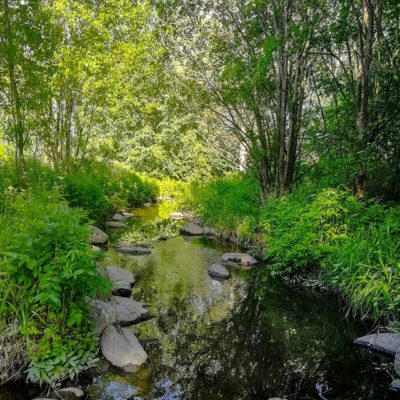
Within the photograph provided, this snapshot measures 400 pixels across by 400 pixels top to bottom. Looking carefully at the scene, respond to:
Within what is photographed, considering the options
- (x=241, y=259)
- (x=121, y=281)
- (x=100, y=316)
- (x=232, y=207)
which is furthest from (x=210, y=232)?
(x=100, y=316)

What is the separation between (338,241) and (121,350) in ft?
14.1

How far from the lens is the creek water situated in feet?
12.5

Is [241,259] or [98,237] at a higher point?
[98,237]

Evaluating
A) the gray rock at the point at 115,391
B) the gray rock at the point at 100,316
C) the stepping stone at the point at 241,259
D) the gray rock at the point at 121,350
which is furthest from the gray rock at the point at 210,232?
the gray rock at the point at 115,391

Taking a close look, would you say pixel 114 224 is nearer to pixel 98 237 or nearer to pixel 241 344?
pixel 98 237

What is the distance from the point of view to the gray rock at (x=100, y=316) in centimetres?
422

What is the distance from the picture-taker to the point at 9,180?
7844 millimetres

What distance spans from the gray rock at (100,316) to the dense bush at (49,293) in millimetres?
256

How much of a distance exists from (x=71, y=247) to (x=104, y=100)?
31.8ft

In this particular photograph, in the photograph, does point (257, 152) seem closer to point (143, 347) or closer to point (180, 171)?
point (143, 347)

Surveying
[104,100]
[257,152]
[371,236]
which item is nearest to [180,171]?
[104,100]

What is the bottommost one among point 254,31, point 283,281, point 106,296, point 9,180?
point 283,281

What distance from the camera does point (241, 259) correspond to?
8.55 metres

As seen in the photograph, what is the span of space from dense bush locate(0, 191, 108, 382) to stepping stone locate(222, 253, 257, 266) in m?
4.94
